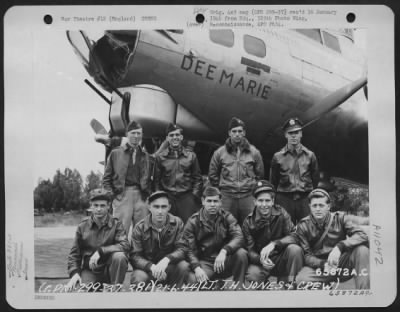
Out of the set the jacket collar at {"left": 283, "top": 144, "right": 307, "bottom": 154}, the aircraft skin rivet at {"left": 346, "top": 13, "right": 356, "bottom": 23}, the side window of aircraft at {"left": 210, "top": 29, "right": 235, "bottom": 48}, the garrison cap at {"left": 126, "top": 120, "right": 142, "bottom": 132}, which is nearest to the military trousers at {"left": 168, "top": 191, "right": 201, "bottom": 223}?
the garrison cap at {"left": 126, "top": 120, "right": 142, "bottom": 132}

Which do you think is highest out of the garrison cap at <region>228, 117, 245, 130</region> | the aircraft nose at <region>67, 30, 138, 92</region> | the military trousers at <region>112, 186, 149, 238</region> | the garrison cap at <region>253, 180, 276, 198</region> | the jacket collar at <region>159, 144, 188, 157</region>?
the aircraft nose at <region>67, 30, 138, 92</region>

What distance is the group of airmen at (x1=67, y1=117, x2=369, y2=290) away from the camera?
2195 mm

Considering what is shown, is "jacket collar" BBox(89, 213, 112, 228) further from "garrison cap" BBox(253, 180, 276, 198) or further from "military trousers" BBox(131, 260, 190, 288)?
"garrison cap" BBox(253, 180, 276, 198)

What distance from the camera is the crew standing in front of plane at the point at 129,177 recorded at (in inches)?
86.4

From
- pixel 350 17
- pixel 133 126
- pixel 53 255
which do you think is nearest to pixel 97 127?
pixel 133 126

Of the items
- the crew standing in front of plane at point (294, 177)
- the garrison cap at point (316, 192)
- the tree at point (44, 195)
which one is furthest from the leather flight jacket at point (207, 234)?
the tree at point (44, 195)

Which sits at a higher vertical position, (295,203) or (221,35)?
(221,35)

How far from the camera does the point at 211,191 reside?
219 centimetres

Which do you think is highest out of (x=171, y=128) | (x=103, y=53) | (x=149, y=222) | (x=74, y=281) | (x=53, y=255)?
(x=103, y=53)

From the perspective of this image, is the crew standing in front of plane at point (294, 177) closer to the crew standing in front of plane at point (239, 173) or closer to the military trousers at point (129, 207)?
the crew standing in front of plane at point (239, 173)

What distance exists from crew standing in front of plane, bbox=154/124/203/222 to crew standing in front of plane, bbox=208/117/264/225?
8 cm

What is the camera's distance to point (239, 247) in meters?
2.19

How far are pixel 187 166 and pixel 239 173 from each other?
23cm

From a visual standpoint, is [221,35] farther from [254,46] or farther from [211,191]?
[211,191]
